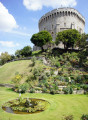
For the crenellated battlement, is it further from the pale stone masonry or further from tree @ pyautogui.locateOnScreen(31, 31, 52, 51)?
tree @ pyautogui.locateOnScreen(31, 31, 52, 51)

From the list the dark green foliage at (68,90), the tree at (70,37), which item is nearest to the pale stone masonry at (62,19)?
the tree at (70,37)

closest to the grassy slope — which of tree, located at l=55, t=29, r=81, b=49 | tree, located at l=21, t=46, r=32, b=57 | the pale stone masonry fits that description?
tree, located at l=55, t=29, r=81, b=49

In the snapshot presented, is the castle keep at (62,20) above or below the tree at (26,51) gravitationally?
above

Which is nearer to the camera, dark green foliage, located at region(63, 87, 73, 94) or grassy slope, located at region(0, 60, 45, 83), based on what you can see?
dark green foliage, located at region(63, 87, 73, 94)

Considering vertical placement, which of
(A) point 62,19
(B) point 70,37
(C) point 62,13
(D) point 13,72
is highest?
(C) point 62,13

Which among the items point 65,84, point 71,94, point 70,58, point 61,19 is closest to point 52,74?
point 65,84

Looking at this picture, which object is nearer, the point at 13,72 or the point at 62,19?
the point at 13,72

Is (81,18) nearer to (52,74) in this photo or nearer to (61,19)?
(61,19)

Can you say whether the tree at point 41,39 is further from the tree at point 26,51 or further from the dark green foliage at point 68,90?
the dark green foliage at point 68,90

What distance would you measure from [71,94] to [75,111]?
772 centimetres

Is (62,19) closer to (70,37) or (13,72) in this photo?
(70,37)

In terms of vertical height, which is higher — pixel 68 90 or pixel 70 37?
pixel 70 37

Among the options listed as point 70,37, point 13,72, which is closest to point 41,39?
point 70,37

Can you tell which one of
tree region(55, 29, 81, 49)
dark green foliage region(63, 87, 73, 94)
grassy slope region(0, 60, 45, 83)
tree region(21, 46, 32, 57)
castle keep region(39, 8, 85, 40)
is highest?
castle keep region(39, 8, 85, 40)
